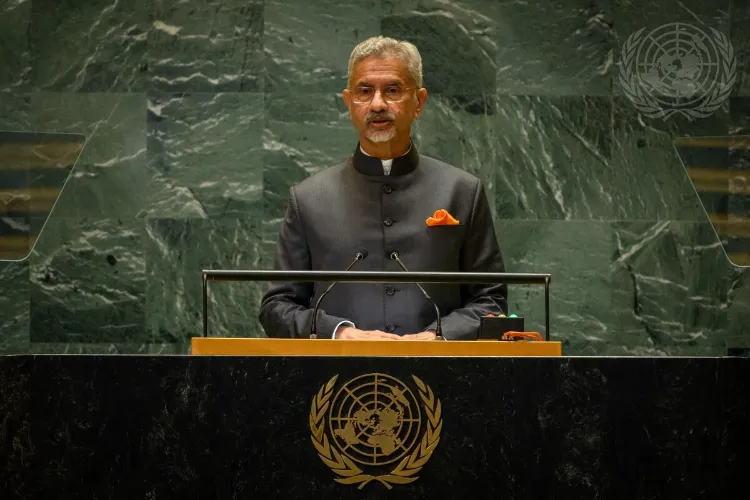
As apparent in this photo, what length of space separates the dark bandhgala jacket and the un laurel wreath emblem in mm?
1011

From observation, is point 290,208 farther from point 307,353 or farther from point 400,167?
point 307,353

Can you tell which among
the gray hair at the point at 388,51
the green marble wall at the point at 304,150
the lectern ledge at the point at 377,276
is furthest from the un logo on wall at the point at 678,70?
the lectern ledge at the point at 377,276

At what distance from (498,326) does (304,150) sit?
269 centimetres

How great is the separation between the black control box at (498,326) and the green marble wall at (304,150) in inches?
98.5

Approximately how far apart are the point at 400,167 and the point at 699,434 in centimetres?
174

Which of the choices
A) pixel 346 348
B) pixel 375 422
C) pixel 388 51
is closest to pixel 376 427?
pixel 375 422

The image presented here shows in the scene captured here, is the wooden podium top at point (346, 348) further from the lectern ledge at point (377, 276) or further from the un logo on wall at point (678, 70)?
the un logo on wall at point (678, 70)

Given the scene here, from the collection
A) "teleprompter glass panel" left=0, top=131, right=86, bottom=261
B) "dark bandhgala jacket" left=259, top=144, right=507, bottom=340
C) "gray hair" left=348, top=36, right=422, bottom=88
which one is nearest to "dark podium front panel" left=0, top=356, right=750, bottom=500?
"dark bandhgala jacket" left=259, top=144, right=507, bottom=340

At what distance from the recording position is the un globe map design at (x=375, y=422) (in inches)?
103

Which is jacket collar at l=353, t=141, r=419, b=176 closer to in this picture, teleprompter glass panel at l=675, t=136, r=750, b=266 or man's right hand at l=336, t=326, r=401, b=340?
man's right hand at l=336, t=326, r=401, b=340

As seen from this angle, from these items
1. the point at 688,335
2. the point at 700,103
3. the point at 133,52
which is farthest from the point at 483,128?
the point at 133,52

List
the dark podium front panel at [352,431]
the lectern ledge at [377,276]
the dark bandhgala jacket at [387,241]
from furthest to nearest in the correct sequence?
the dark bandhgala jacket at [387,241] < the lectern ledge at [377,276] < the dark podium front panel at [352,431]

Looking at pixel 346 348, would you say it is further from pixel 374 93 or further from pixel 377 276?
pixel 374 93

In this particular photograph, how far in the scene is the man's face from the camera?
382cm
